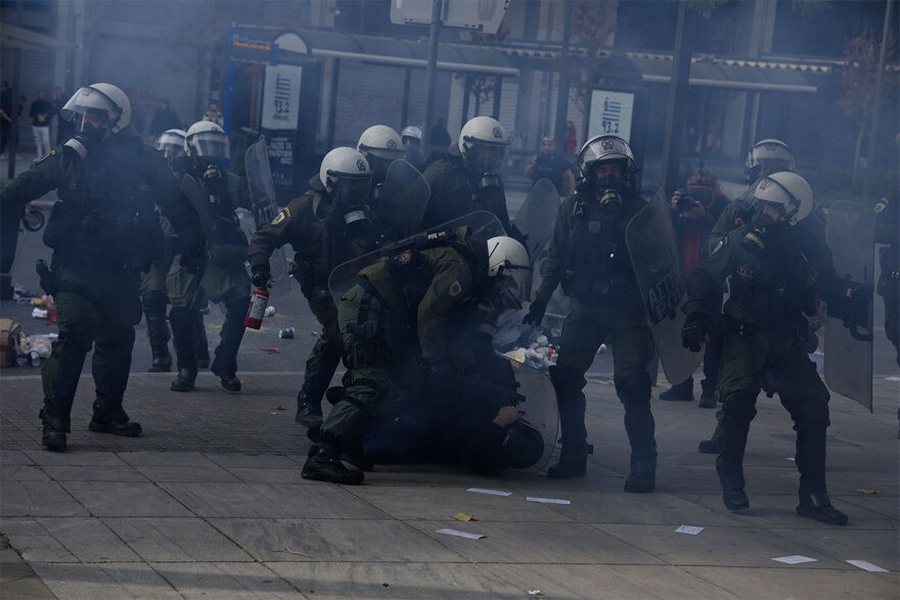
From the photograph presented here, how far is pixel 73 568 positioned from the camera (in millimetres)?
4090

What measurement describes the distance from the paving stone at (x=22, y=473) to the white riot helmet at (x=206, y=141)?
2899 mm

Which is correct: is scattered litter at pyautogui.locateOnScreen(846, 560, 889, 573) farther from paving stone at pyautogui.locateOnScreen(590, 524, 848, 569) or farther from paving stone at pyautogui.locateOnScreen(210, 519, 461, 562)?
paving stone at pyautogui.locateOnScreen(210, 519, 461, 562)

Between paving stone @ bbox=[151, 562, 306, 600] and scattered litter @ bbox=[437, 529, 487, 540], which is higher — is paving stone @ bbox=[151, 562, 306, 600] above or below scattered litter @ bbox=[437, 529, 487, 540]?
above

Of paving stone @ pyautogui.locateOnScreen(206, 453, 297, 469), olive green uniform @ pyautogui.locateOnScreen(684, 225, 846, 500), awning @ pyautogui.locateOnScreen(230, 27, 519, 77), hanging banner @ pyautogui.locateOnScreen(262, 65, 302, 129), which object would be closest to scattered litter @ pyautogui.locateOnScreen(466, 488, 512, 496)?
paving stone @ pyautogui.locateOnScreen(206, 453, 297, 469)

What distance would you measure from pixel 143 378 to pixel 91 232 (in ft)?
7.16

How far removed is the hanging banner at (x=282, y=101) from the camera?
55.7ft

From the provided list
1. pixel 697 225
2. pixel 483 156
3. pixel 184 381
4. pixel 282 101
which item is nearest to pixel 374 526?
pixel 483 156

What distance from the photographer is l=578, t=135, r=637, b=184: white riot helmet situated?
19.1 feet

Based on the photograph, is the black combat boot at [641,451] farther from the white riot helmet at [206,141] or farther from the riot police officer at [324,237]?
the white riot helmet at [206,141]

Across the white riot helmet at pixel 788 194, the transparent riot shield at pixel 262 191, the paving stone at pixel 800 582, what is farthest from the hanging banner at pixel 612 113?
the paving stone at pixel 800 582

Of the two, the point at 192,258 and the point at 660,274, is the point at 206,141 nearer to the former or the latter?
the point at 192,258

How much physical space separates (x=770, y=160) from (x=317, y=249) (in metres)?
2.47

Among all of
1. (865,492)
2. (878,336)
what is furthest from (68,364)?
(878,336)

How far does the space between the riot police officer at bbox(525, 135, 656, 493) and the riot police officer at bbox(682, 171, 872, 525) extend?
404 millimetres
